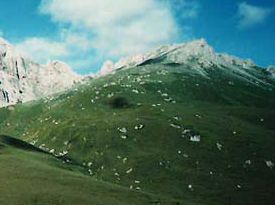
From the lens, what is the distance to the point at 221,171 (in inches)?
6762

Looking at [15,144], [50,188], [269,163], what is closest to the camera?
[50,188]

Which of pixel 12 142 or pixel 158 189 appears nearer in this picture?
pixel 158 189

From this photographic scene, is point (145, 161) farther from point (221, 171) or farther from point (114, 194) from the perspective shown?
point (114, 194)

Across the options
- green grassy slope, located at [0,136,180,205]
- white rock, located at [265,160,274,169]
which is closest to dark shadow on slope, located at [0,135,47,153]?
green grassy slope, located at [0,136,180,205]

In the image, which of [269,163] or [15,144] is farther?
[15,144]

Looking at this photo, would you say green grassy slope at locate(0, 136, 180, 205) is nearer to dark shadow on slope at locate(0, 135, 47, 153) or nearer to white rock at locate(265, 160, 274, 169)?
dark shadow on slope at locate(0, 135, 47, 153)

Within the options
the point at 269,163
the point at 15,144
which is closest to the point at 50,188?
the point at 15,144

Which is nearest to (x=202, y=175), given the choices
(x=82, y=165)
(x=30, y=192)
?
(x=82, y=165)

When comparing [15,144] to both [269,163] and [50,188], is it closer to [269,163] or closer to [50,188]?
[50,188]

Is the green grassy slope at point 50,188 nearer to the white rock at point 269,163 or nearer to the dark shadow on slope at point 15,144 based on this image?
the dark shadow on slope at point 15,144

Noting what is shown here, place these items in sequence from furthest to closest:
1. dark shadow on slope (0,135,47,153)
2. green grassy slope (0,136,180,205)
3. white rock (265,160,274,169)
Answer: dark shadow on slope (0,135,47,153)
white rock (265,160,274,169)
green grassy slope (0,136,180,205)

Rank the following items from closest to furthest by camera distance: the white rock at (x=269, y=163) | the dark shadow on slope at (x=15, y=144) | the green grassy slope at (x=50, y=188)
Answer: the green grassy slope at (x=50, y=188) < the white rock at (x=269, y=163) < the dark shadow on slope at (x=15, y=144)

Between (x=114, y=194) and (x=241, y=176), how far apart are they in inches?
2255

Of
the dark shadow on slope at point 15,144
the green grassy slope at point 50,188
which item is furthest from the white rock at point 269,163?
the dark shadow on slope at point 15,144
